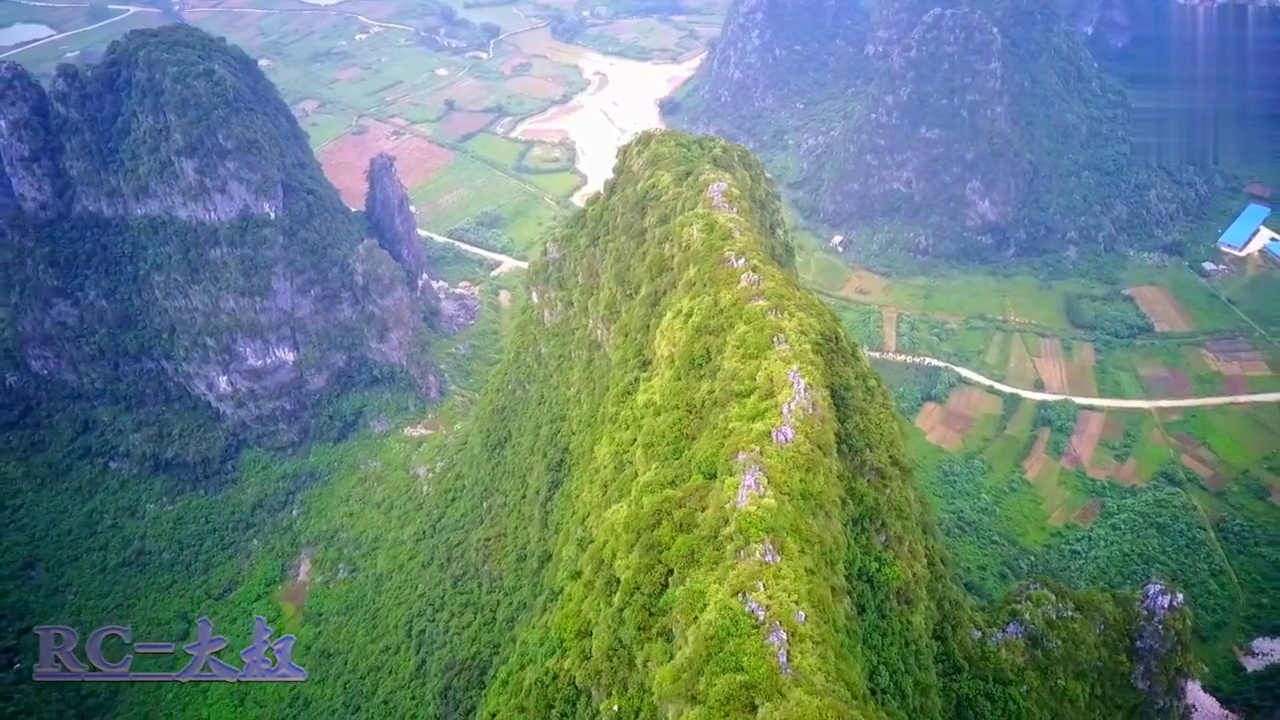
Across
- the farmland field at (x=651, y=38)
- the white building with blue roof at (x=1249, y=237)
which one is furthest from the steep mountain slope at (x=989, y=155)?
the farmland field at (x=651, y=38)

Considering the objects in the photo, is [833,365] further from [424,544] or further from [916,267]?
[916,267]

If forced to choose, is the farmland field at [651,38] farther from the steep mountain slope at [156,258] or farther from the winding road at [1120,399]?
the steep mountain slope at [156,258]

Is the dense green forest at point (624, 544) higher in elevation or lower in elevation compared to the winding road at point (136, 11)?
lower

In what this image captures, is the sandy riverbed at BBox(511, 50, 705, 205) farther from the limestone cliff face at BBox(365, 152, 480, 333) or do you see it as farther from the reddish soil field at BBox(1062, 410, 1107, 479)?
the reddish soil field at BBox(1062, 410, 1107, 479)

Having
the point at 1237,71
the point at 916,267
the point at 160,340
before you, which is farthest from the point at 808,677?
A: the point at 1237,71

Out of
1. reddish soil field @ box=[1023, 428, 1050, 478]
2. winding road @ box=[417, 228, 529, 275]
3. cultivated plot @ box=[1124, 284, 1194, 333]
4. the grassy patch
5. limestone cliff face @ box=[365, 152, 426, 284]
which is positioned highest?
the grassy patch

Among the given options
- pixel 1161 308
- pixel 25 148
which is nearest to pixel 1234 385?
pixel 1161 308

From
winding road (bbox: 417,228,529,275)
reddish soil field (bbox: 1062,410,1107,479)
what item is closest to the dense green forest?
reddish soil field (bbox: 1062,410,1107,479)
